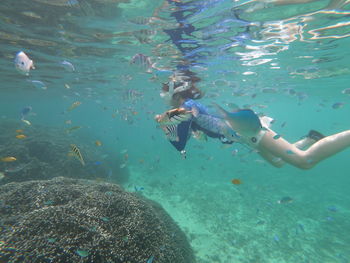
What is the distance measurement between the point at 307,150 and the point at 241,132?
4286 mm

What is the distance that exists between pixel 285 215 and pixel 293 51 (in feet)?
43.8

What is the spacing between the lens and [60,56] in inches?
730

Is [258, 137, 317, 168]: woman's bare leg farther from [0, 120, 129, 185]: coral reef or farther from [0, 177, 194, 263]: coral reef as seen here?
[0, 120, 129, 185]: coral reef

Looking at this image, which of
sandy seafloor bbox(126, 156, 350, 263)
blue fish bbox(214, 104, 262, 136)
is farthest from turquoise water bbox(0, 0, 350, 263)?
blue fish bbox(214, 104, 262, 136)

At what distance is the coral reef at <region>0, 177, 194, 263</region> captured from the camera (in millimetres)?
3576

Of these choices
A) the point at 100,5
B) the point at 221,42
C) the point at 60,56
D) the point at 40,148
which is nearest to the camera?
the point at 100,5

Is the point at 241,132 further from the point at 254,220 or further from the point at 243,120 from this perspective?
the point at 254,220

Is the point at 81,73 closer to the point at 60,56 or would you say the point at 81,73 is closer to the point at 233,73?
the point at 60,56

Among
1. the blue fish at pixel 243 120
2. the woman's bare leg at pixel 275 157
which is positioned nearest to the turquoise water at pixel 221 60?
the woman's bare leg at pixel 275 157

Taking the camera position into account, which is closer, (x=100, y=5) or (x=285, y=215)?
(x=100, y=5)

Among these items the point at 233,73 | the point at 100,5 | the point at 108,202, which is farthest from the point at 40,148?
the point at 233,73

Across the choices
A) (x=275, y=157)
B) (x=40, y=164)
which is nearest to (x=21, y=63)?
(x=40, y=164)

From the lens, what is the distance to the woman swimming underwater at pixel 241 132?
4.20m

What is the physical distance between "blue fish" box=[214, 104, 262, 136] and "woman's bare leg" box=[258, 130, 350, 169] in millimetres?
3299
